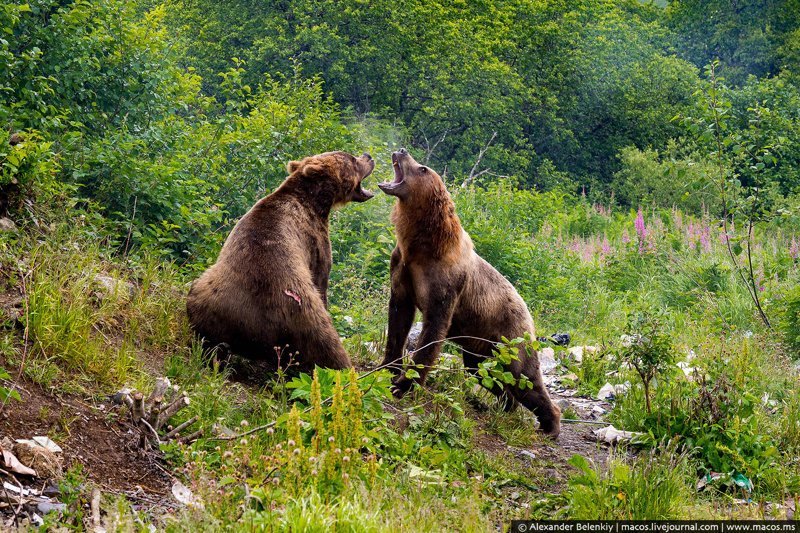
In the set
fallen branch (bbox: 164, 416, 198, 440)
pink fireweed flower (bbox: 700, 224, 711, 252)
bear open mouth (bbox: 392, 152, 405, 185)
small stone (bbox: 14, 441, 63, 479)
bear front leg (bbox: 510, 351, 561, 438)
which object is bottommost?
pink fireweed flower (bbox: 700, 224, 711, 252)

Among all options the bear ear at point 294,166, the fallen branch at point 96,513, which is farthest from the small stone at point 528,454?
the fallen branch at point 96,513

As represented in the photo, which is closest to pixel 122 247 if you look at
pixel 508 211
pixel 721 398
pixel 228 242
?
pixel 228 242

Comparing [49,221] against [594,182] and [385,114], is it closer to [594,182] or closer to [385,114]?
[385,114]

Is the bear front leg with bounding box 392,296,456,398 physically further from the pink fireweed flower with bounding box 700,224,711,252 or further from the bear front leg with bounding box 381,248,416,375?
the pink fireweed flower with bounding box 700,224,711,252

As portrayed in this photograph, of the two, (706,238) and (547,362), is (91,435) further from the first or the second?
(706,238)

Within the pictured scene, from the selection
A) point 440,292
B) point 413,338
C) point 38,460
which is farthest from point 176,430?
point 413,338

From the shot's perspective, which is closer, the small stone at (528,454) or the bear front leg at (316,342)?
the bear front leg at (316,342)

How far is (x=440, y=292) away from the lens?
5.81 metres

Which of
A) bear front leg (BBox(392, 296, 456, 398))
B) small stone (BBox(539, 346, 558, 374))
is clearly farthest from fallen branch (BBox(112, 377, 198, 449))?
small stone (BBox(539, 346, 558, 374))

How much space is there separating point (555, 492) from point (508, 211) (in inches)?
353

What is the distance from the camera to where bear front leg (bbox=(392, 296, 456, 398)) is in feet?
18.9

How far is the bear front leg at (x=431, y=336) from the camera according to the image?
5.76m

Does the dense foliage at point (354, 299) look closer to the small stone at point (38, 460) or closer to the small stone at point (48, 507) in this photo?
the small stone at point (48, 507)

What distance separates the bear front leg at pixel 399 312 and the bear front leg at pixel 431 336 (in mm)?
184
